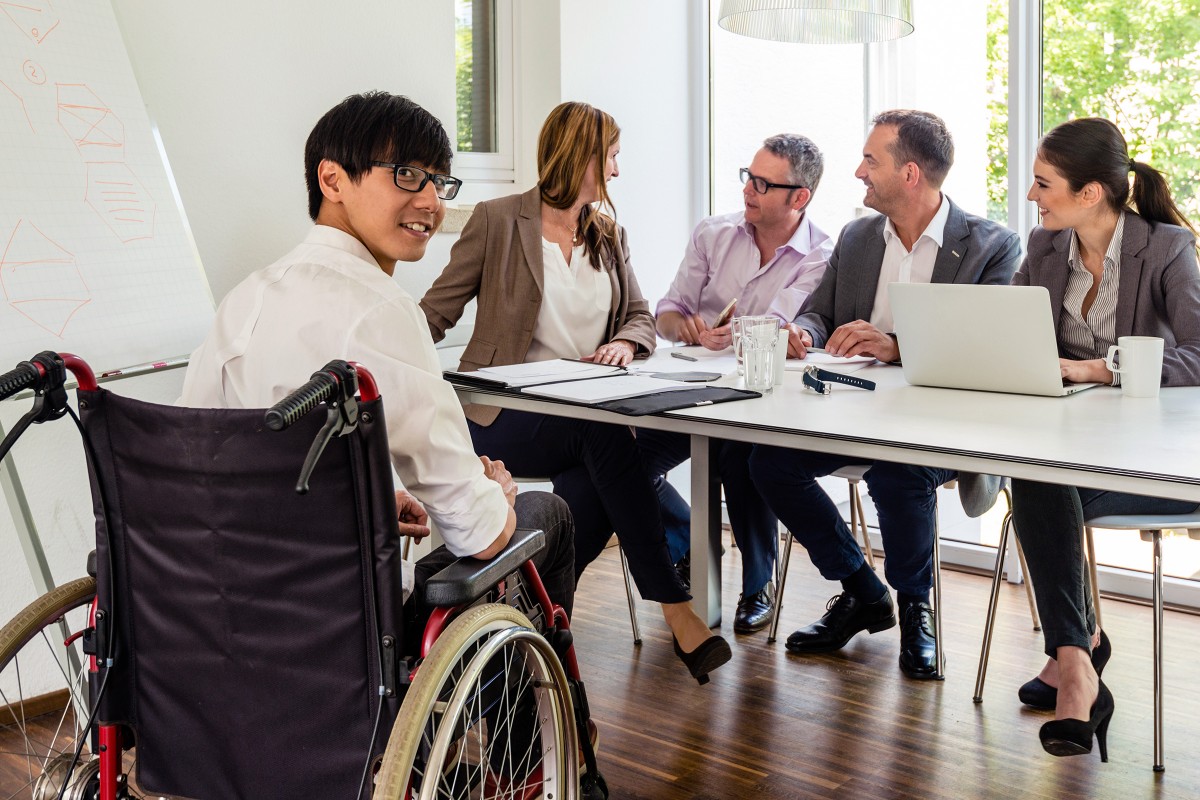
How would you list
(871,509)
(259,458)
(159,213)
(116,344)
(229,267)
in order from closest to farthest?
(259,458) < (116,344) < (159,213) < (229,267) < (871,509)

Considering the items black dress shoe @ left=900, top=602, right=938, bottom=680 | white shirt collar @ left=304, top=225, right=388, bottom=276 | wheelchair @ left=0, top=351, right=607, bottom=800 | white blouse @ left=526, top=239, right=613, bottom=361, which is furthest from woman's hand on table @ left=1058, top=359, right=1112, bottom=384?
white shirt collar @ left=304, top=225, right=388, bottom=276

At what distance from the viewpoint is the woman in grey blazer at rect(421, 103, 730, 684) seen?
106 inches

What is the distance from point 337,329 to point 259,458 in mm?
216

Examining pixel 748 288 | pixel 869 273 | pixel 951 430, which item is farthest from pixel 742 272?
pixel 951 430

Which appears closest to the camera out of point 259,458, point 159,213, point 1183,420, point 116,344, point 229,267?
point 259,458

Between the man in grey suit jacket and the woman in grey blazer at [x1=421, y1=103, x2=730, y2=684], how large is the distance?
16.4 inches

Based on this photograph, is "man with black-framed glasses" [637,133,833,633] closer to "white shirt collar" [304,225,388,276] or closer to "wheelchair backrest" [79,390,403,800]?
"white shirt collar" [304,225,388,276]

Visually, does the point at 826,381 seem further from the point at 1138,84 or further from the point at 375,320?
the point at 1138,84

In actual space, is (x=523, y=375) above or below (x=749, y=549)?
above

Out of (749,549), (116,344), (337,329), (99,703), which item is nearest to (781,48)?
(749,549)

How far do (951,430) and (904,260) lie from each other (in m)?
1.19

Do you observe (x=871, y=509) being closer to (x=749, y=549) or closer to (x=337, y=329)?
(x=749, y=549)

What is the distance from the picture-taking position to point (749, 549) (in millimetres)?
3010

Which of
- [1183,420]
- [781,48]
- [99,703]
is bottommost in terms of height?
[99,703]
